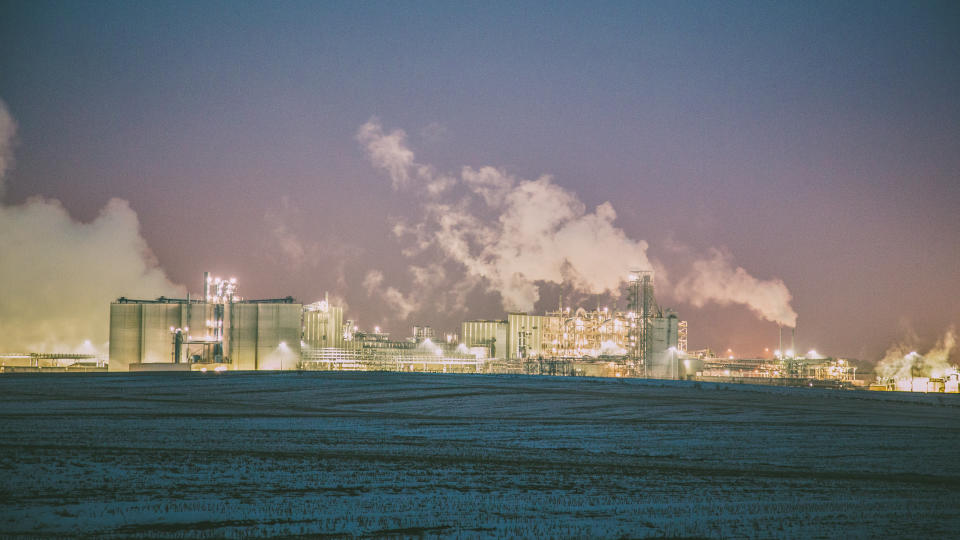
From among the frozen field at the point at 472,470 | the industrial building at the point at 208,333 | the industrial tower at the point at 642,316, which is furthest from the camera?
the industrial building at the point at 208,333

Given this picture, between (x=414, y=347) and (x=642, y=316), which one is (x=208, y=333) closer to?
(x=414, y=347)

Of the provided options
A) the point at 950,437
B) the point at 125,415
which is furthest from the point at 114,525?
the point at 950,437

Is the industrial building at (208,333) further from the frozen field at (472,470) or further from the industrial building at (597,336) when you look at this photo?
the frozen field at (472,470)

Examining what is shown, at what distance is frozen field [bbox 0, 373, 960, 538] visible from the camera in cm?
907

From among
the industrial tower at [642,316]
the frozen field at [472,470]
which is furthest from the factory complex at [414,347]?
the frozen field at [472,470]


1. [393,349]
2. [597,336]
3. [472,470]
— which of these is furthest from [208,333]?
[472,470]

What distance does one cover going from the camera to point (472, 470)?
492 inches

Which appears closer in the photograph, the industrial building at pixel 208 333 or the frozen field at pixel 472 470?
the frozen field at pixel 472 470

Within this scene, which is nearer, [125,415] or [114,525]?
[114,525]

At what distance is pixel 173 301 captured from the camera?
218 feet

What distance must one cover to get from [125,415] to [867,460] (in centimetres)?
1848

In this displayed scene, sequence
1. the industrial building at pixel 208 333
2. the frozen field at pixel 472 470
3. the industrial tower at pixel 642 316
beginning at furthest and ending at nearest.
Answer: the industrial building at pixel 208 333 → the industrial tower at pixel 642 316 → the frozen field at pixel 472 470

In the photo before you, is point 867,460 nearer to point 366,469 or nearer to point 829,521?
point 829,521

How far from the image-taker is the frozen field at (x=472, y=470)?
9070mm
